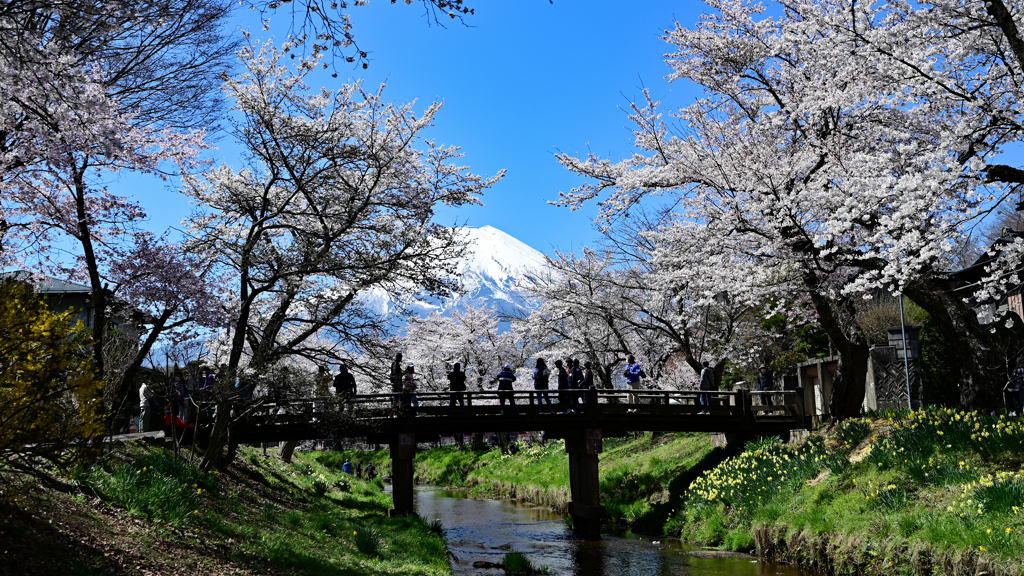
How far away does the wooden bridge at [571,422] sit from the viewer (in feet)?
56.7

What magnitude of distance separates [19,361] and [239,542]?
3.62m

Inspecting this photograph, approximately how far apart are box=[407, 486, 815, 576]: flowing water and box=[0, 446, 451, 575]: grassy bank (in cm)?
241

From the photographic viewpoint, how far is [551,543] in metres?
16.7

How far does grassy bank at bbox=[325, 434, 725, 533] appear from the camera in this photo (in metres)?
19.2

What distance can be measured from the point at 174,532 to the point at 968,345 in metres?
12.6

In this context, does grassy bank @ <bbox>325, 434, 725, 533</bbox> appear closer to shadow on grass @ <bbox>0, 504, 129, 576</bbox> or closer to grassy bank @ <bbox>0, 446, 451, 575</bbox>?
grassy bank @ <bbox>0, 446, 451, 575</bbox>

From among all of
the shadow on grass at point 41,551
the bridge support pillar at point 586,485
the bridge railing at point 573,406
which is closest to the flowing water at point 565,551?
the bridge support pillar at point 586,485

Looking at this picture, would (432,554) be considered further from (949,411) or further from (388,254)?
(949,411)

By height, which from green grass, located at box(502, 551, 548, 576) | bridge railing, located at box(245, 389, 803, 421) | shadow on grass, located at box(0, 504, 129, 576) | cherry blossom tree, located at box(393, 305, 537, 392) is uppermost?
cherry blossom tree, located at box(393, 305, 537, 392)

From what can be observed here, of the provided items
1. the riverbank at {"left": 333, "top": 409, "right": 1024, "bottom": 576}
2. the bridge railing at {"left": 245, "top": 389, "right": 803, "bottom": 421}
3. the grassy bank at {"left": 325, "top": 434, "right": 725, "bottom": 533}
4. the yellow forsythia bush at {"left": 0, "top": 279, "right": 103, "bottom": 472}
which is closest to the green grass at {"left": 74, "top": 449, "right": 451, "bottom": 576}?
the yellow forsythia bush at {"left": 0, "top": 279, "right": 103, "bottom": 472}

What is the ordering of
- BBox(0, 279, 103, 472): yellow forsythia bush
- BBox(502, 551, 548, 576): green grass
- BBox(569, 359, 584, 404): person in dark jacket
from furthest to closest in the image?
BBox(569, 359, 584, 404): person in dark jacket → BBox(502, 551, 548, 576): green grass → BBox(0, 279, 103, 472): yellow forsythia bush

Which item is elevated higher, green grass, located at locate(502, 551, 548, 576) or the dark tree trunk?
the dark tree trunk

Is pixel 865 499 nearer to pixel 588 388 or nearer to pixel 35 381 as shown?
pixel 588 388

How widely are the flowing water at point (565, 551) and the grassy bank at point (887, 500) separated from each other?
716 mm
